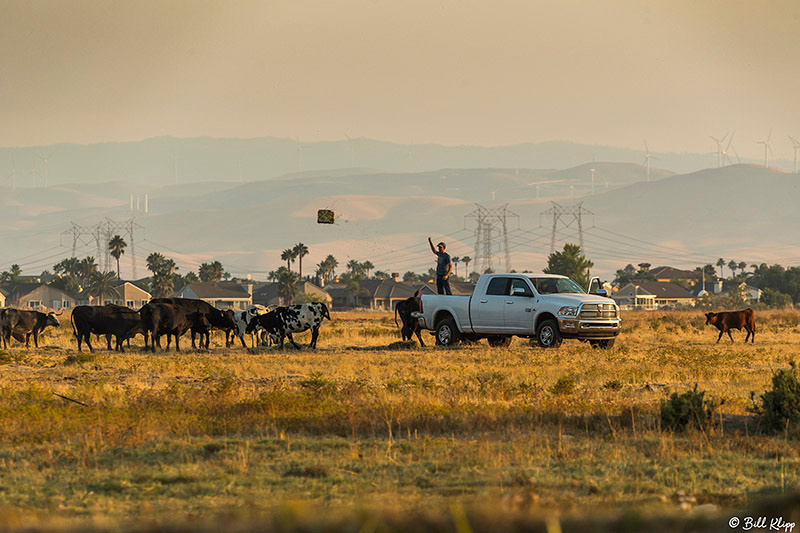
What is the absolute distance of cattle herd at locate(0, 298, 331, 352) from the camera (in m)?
32.5

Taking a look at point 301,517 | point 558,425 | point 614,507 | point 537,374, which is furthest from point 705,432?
point 301,517

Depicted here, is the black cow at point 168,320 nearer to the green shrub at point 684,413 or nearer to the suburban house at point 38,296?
the green shrub at point 684,413

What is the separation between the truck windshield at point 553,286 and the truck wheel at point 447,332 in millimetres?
3083

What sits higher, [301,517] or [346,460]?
[301,517]

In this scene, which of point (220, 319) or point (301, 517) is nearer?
point (301, 517)

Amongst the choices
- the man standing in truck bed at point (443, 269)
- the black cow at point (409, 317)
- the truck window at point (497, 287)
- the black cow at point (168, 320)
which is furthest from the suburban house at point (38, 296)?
the truck window at point (497, 287)

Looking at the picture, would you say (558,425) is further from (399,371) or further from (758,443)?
(399,371)

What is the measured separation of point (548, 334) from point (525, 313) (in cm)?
106

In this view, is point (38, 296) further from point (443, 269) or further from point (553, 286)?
point (553, 286)

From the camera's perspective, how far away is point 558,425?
14047 millimetres

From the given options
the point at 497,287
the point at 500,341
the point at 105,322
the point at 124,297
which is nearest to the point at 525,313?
the point at 497,287

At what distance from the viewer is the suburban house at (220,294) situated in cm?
17788

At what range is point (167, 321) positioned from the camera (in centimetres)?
3262

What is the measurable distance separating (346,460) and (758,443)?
5.20 metres
